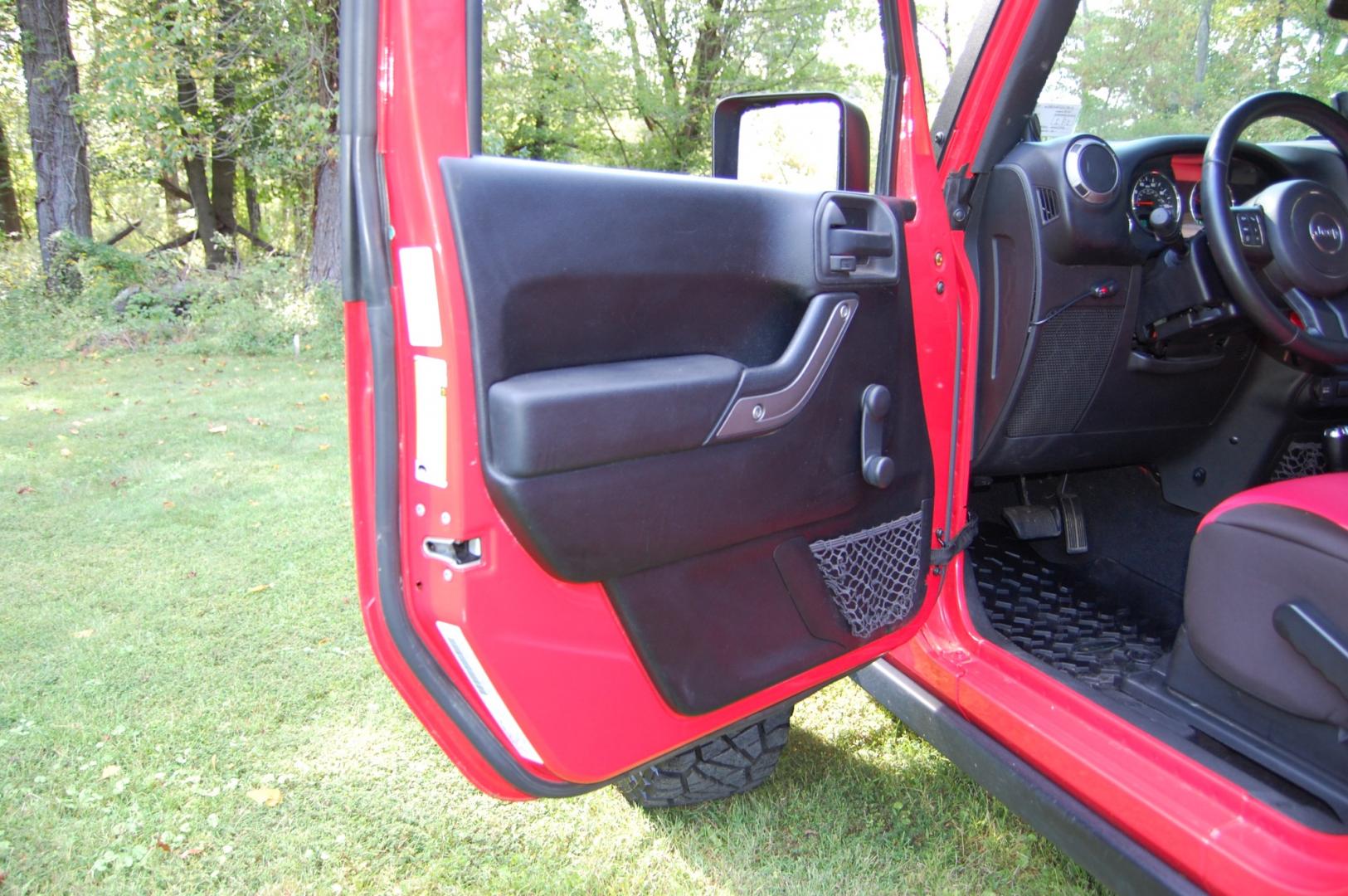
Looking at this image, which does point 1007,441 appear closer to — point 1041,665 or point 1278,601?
point 1041,665

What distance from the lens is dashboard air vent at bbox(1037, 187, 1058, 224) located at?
6.34 feet

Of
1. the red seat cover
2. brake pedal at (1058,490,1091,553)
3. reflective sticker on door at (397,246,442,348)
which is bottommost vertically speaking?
brake pedal at (1058,490,1091,553)

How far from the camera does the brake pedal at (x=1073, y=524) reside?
2.70 metres

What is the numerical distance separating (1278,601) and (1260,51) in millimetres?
1373

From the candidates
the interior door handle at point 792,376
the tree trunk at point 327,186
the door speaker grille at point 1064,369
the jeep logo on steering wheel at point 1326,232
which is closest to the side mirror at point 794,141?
the interior door handle at point 792,376

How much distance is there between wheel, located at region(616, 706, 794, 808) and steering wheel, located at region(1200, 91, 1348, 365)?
4.29 feet

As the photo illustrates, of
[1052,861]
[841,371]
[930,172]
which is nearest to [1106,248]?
[930,172]

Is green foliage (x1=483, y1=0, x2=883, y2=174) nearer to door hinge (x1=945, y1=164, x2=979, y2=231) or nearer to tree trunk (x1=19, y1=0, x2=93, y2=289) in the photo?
tree trunk (x1=19, y1=0, x2=93, y2=289)

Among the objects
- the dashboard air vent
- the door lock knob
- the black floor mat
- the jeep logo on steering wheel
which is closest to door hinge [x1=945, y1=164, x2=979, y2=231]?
the dashboard air vent

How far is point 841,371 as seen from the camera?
161 centimetres

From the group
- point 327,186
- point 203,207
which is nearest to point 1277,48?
point 327,186

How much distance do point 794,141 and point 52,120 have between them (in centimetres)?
1096

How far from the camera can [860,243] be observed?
159 cm

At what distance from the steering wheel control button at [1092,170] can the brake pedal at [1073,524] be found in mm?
1048
